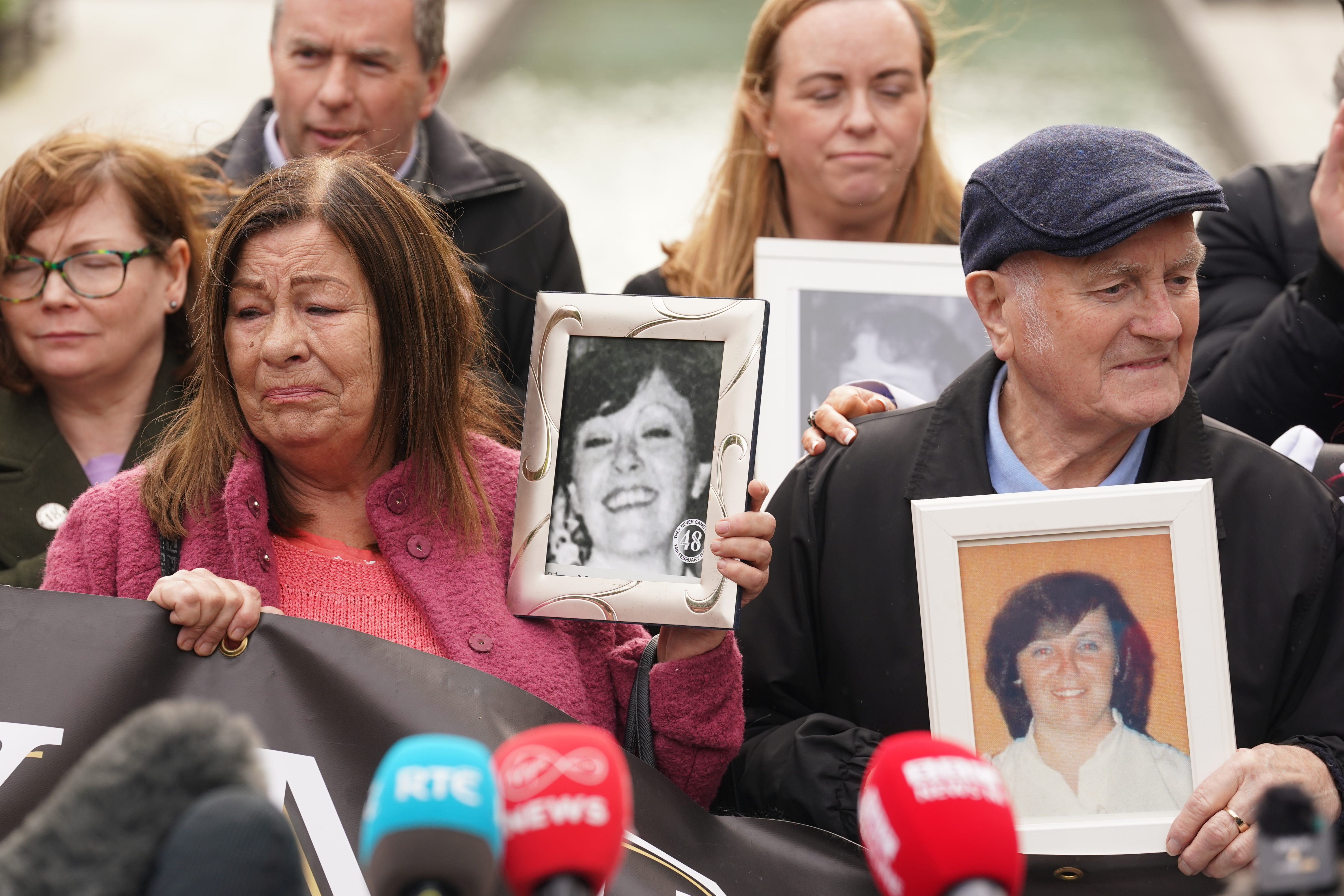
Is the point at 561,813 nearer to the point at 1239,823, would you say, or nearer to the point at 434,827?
the point at 434,827

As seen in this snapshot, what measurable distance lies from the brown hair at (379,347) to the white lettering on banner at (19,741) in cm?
46

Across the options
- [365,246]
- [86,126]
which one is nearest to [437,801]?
[365,246]

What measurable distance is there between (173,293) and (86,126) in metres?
0.61

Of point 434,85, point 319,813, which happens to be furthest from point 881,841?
point 434,85

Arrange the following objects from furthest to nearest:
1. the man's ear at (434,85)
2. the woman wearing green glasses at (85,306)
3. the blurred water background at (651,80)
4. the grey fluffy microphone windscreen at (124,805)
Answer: the blurred water background at (651,80), the man's ear at (434,85), the woman wearing green glasses at (85,306), the grey fluffy microphone windscreen at (124,805)

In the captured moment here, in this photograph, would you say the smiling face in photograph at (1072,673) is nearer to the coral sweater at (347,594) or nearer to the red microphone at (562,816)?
the coral sweater at (347,594)

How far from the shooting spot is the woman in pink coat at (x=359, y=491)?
2.41 meters

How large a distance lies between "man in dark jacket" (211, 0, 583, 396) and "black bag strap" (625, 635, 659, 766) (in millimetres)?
1372

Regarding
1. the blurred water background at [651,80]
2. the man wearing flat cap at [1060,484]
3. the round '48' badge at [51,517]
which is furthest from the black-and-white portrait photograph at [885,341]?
the blurred water background at [651,80]

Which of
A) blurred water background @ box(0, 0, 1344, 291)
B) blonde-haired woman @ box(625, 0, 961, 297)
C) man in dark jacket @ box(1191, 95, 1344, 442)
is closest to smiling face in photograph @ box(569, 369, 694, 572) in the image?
blonde-haired woman @ box(625, 0, 961, 297)

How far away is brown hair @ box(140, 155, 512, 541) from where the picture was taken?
253 cm

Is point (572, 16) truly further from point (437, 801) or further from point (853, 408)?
point (437, 801)

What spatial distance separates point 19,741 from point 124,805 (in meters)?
1.11

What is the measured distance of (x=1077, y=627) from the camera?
2283mm
